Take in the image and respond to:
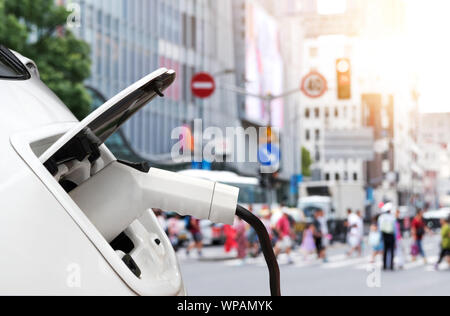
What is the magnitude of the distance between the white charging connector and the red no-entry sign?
44018mm

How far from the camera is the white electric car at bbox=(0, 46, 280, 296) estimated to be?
1426 millimetres

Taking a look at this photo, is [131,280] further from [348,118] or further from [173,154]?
[348,118]

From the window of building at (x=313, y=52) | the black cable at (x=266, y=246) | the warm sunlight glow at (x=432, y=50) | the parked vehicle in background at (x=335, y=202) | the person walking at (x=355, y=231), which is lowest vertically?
the parked vehicle in background at (x=335, y=202)

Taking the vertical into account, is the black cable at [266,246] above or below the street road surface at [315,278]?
above

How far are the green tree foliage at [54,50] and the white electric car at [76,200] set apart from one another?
21469 millimetres

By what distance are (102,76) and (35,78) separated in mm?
42282

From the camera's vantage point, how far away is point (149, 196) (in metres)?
1.67

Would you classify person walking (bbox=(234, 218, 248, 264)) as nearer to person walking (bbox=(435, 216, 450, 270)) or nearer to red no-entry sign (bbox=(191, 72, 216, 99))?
person walking (bbox=(435, 216, 450, 270))

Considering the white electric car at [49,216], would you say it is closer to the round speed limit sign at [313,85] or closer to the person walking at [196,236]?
the person walking at [196,236]

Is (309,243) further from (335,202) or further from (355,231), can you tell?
(335,202)

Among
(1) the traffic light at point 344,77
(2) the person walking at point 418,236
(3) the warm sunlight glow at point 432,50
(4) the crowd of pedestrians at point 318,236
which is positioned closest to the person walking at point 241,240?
(4) the crowd of pedestrians at point 318,236

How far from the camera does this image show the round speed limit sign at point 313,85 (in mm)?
31395
